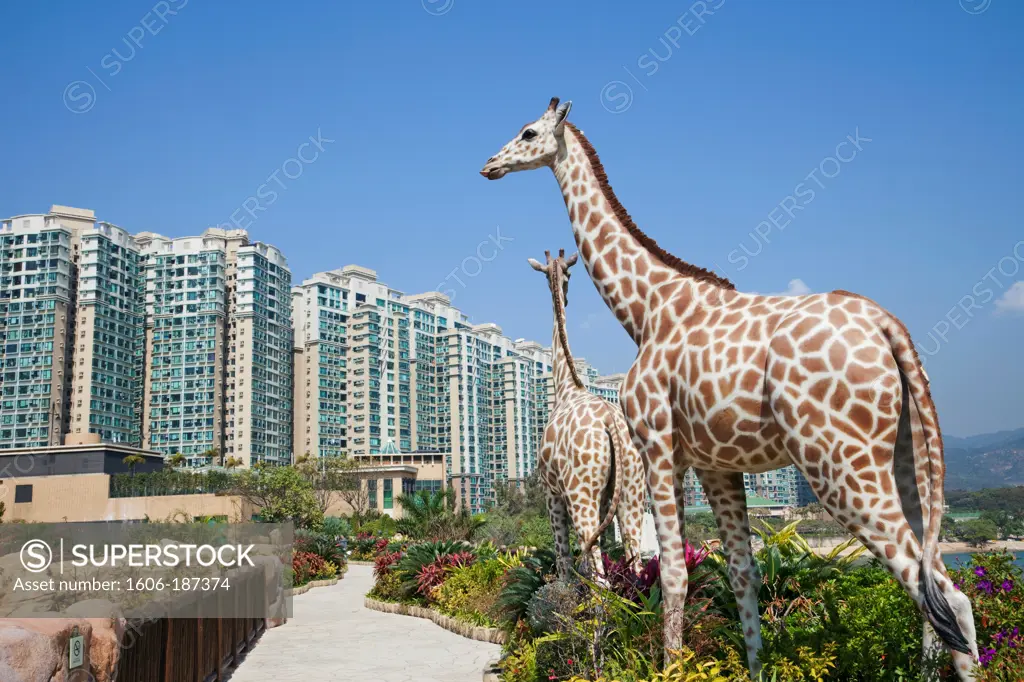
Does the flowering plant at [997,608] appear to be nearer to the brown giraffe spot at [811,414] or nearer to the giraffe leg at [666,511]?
the brown giraffe spot at [811,414]

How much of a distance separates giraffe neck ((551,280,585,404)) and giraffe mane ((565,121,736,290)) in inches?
130

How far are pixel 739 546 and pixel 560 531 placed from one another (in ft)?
13.1

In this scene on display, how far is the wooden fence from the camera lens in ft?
20.2

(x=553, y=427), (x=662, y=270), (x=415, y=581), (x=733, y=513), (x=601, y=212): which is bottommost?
(x=415, y=581)

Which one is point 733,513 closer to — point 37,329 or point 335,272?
point 37,329

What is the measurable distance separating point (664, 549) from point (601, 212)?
109 inches

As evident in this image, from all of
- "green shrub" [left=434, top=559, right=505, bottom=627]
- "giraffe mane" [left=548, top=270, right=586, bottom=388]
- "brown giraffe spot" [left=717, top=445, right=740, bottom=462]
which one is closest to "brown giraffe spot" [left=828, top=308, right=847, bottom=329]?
"brown giraffe spot" [left=717, top=445, right=740, bottom=462]

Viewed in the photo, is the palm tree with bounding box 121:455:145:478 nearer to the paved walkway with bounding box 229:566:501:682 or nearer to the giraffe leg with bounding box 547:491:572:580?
the paved walkway with bounding box 229:566:501:682

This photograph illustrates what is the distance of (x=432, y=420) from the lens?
3912 inches

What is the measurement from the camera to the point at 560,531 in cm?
970

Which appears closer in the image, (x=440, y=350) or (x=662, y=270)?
(x=662, y=270)

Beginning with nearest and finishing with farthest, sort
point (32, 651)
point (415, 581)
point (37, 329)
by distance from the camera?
point (32, 651) < point (415, 581) < point (37, 329)

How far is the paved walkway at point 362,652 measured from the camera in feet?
31.0

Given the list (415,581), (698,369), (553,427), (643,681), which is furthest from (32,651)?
(415,581)
